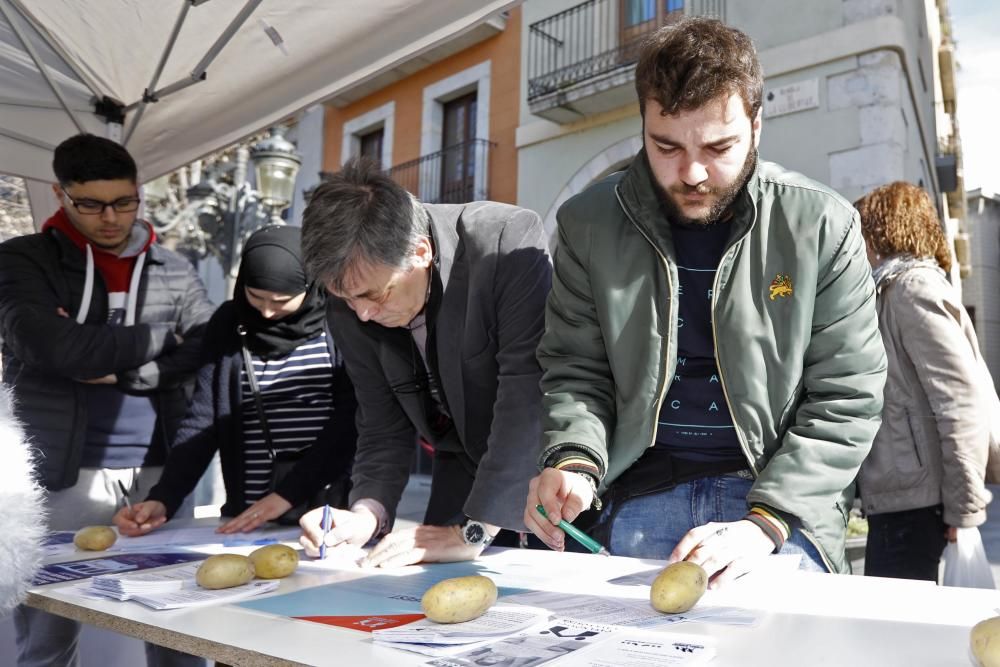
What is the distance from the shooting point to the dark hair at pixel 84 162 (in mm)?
2342

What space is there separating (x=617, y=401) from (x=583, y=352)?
0.11 m

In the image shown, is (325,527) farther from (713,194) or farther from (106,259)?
(106,259)

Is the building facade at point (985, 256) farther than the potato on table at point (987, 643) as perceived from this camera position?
Yes

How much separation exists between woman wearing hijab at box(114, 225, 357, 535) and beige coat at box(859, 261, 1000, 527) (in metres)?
1.47

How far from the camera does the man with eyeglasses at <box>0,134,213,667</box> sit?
7.32ft

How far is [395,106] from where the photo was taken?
1256cm

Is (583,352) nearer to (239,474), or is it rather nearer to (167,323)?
(239,474)

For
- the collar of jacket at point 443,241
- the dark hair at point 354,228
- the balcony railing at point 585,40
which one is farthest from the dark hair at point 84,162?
the balcony railing at point 585,40

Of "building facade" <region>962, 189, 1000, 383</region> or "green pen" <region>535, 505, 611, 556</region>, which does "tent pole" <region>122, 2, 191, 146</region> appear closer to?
"green pen" <region>535, 505, 611, 556</region>

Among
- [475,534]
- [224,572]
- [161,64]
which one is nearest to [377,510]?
[475,534]

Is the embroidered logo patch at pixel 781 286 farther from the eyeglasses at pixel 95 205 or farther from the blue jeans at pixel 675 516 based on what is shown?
the eyeglasses at pixel 95 205

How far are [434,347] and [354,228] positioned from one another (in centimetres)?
33

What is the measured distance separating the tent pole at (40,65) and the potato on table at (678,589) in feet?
8.59

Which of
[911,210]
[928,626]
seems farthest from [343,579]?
[911,210]
